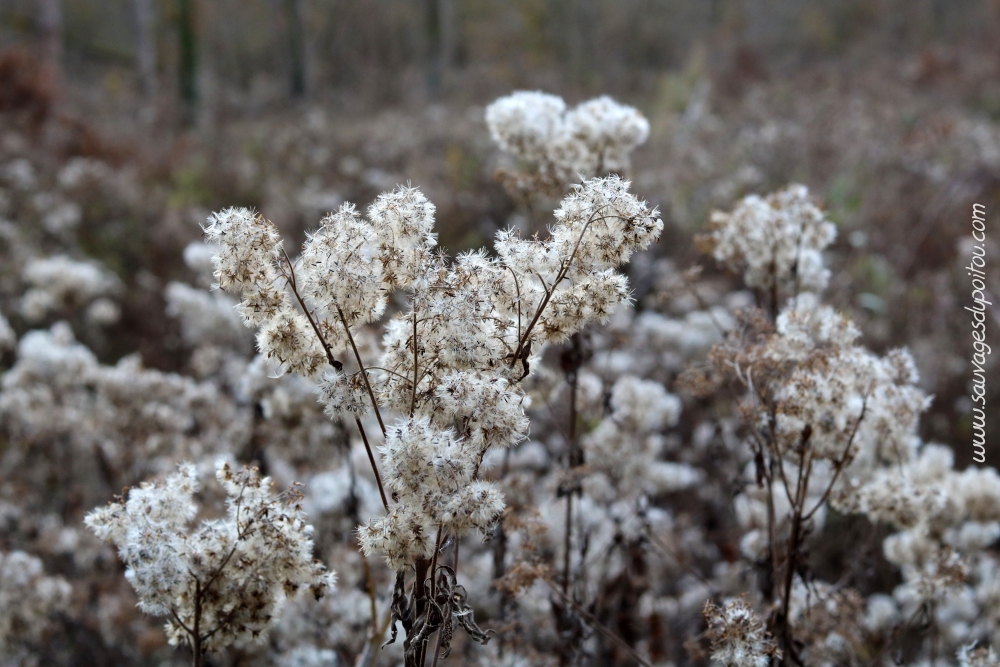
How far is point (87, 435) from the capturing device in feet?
14.5

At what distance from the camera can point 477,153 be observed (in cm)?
1204

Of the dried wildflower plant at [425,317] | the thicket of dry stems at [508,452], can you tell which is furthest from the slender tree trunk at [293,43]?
the dried wildflower plant at [425,317]

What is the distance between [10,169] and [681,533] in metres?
8.74

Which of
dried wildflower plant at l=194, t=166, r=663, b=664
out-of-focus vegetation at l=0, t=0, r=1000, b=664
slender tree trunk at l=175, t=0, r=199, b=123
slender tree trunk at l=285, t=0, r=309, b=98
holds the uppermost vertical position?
slender tree trunk at l=285, t=0, r=309, b=98

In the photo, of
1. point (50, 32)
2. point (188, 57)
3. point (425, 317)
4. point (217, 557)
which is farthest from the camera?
point (188, 57)

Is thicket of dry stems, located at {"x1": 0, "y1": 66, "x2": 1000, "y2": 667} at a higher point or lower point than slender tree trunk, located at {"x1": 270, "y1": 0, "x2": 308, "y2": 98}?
lower

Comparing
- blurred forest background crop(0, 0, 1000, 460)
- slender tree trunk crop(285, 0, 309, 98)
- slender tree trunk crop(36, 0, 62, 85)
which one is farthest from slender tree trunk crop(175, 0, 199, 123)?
slender tree trunk crop(36, 0, 62, 85)

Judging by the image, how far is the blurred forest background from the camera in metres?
7.70

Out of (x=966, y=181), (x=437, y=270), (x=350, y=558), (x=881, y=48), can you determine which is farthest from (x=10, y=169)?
(x=881, y=48)

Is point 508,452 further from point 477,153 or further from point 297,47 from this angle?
point 297,47

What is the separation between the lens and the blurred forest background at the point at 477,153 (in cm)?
770

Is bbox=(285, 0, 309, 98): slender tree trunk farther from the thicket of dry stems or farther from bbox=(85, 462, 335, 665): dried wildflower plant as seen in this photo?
bbox=(85, 462, 335, 665): dried wildflower plant

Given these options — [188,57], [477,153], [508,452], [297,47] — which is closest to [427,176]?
[477,153]

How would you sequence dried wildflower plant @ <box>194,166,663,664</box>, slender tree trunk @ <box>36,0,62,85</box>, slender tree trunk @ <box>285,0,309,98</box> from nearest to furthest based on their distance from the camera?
1. dried wildflower plant @ <box>194,166,663,664</box>
2. slender tree trunk @ <box>36,0,62,85</box>
3. slender tree trunk @ <box>285,0,309,98</box>
